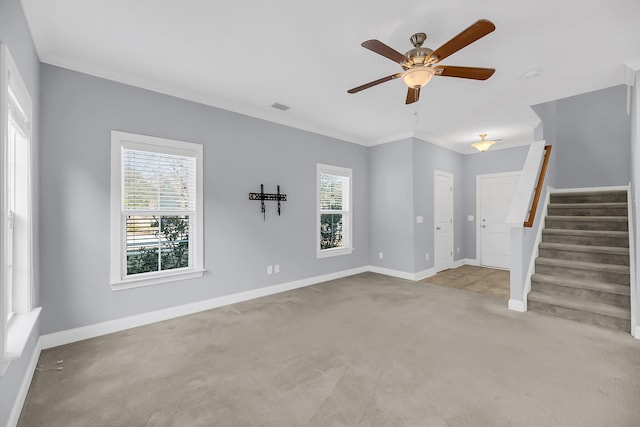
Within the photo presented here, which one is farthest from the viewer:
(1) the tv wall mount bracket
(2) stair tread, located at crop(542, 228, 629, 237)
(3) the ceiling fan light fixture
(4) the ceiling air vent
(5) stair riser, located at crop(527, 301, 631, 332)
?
(1) the tv wall mount bracket

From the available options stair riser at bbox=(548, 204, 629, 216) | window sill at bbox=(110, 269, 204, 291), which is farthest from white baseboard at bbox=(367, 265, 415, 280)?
window sill at bbox=(110, 269, 204, 291)

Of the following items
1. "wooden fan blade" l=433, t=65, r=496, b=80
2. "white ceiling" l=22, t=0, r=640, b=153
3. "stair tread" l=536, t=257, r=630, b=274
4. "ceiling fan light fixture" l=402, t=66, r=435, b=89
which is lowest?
"stair tread" l=536, t=257, r=630, b=274

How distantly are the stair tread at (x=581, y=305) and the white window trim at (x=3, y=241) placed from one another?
15.5 feet

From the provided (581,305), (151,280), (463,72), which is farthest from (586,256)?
(151,280)

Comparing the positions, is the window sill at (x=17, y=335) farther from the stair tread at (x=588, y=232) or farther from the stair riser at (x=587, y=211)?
the stair riser at (x=587, y=211)

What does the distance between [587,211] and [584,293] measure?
5.62ft

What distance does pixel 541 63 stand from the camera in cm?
283

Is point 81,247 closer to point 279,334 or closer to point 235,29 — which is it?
point 279,334

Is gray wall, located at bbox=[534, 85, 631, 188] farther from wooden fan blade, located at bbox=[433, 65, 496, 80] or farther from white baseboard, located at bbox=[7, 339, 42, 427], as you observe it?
white baseboard, located at bbox=[7, 339, 42, 427]

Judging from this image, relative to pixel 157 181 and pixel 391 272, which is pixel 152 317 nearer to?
pixel 157 181

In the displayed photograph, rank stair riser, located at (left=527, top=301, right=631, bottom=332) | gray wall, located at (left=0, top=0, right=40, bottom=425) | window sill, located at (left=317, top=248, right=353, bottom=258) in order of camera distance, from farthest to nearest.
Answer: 1. window sill, located at (left=317, top=248, right=353, bottom=258)
2. stair riser, located at (left=527, top=301, right=631, bottom=332)
3. gray wall, located at (left=0, top=0, right=40, bottom=425)

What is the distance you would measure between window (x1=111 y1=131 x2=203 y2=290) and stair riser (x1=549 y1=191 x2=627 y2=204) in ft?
Result: 18.7

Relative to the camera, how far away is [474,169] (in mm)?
6574

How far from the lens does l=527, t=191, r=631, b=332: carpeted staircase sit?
→ 316 centimetres
